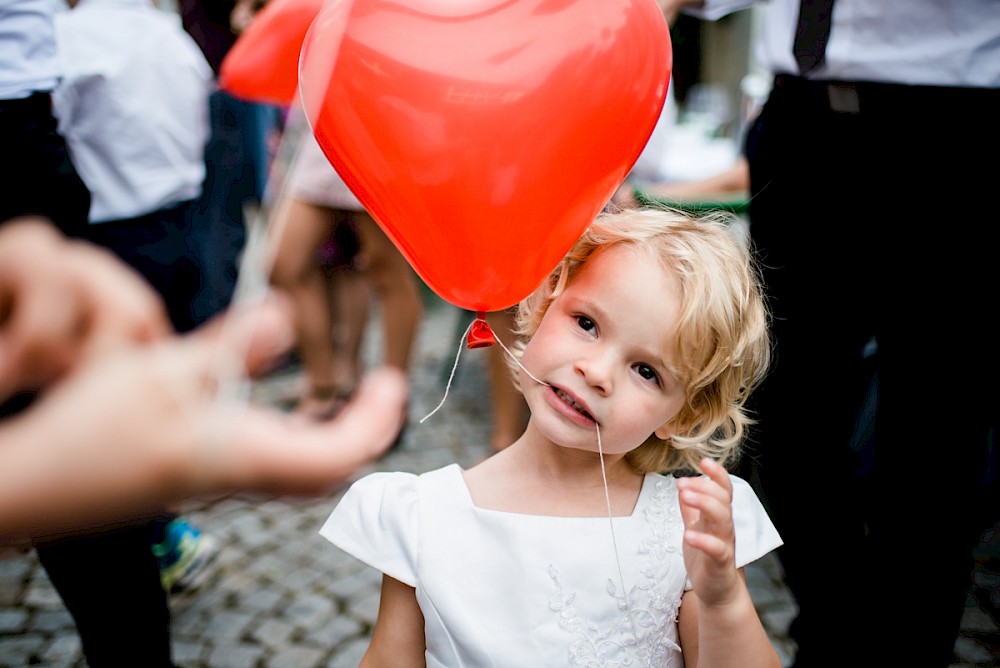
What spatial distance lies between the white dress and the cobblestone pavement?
0.81 metres

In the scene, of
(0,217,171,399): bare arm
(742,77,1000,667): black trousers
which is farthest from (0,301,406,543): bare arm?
(742,77,1000,667): black trousers

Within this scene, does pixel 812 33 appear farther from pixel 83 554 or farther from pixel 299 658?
pixel 299 658

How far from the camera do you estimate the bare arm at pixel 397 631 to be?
4.08 ft

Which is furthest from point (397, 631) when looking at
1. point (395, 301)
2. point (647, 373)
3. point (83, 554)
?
point (395, 301)

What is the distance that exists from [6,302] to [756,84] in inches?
200

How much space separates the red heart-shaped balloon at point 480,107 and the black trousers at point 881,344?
2.46ft

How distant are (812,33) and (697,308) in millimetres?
774

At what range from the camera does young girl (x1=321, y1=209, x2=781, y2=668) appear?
116 cm

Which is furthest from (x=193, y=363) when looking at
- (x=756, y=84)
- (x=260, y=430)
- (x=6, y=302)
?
(x=756, y=84)

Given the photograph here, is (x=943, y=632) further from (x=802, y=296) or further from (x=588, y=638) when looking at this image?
(x=588, y=638)

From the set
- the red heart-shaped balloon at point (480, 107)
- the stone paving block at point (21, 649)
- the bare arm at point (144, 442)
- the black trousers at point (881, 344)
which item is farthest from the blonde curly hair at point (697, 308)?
the stone paving block at point (21, 649)

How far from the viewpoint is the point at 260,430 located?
0.60 metres

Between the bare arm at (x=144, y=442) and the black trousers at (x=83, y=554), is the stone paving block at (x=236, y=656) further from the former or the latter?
the bare arm at (x=144, y=442)

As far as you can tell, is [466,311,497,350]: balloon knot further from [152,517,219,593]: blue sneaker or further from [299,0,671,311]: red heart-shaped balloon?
[152,517,219,593]: blue sneaker
